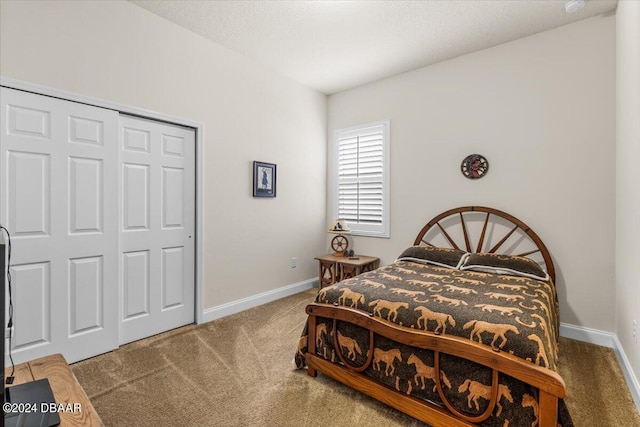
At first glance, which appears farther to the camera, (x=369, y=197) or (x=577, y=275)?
(x=369, y=197)

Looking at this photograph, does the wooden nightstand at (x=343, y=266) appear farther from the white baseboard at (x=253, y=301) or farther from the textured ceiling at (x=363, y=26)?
the textured ceiling at (x=363, y=26)

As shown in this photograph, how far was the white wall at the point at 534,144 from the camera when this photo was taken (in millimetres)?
2865

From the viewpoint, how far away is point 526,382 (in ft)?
4.86

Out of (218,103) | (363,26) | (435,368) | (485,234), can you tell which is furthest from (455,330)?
(218,103)

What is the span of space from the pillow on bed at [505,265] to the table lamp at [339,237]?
1.60 metres

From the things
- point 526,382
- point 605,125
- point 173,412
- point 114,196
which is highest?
point 605,125

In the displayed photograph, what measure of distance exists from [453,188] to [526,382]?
98.5 inches

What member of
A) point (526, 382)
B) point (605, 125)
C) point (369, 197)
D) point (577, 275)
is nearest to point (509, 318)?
point (526, 382)

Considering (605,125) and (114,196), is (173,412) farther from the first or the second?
(605,125)

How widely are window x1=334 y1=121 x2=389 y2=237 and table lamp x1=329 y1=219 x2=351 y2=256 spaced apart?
0.66 feet

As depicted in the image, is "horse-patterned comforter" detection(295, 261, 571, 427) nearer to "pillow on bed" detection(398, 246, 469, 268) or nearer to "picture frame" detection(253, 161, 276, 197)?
"pillow on bed" detection(398, 246, 469, 268)

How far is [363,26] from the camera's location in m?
3.02

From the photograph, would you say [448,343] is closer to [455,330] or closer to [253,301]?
[455,330]

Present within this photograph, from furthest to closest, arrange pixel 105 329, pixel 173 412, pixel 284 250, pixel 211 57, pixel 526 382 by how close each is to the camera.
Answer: pixel 284 250, pixel 211 57, pixel 105 329, pixel 173 412, pixel 526 382
